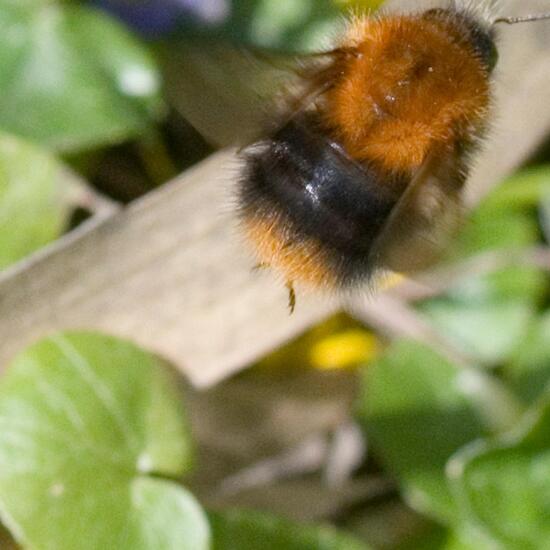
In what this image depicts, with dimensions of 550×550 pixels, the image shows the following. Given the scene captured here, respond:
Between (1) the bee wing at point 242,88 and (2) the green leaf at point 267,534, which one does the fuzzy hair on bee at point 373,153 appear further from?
(2) the green leaf at point 267,534

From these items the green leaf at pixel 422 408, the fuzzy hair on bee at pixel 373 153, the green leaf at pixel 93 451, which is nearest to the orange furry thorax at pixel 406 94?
the fuzzy hair on bee at pixel 373 153

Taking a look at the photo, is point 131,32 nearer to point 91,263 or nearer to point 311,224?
point 91,263

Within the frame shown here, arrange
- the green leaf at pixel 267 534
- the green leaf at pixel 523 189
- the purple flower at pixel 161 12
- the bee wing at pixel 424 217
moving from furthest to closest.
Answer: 1. the green leaf at pixel 523 189
2. the purple flower at pixel 161 12
3. the green leaf at pixel 267 534
4. the bee wing at pixel 424 217

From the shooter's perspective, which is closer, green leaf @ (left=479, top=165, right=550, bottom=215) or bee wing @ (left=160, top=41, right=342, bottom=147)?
bee wing @ (left=160, top=41, right=342, bottom=147)

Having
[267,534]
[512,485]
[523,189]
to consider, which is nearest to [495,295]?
[523,189]

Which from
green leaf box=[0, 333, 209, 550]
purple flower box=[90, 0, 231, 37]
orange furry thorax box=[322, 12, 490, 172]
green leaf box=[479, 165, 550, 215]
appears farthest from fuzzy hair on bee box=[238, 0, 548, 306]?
green leaf box=[479, 165, 550, 215]

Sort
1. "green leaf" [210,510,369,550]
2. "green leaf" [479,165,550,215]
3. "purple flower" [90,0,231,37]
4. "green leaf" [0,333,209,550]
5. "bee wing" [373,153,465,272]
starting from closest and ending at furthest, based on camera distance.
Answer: "bee wing" [373,153,465,272] → "green leaf" [0,333,209,550] → "green leaf" [210,510,369,550] → "purple flower" [90,0,231,37] → "green leaf" [479,165,550,215]

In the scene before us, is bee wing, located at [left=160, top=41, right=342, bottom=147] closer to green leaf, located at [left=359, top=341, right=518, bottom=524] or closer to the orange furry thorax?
the orange furry thorax

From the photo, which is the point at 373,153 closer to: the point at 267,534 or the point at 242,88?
the point at 242,88
